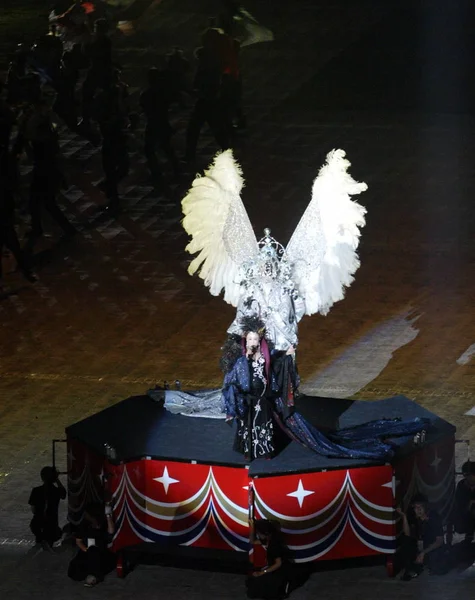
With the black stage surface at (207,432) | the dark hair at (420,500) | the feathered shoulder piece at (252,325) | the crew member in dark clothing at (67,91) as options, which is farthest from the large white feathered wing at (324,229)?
the crew member in dark clothing at (67,91)

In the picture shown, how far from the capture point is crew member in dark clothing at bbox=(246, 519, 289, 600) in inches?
578

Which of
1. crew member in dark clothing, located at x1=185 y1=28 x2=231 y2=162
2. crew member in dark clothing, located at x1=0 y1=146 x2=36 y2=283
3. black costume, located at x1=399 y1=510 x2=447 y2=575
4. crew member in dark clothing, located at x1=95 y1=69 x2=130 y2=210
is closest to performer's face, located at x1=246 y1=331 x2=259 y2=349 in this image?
black costume, located at x1=399 y1=510 x2=447 y2=575

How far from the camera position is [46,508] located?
51.8 feet

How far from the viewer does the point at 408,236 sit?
Result: 22891 mm

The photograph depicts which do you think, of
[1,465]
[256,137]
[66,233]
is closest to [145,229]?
[66,233]

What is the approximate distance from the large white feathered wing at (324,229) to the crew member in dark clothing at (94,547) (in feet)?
7.50

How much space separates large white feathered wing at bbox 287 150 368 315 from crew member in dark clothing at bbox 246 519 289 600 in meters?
1.93

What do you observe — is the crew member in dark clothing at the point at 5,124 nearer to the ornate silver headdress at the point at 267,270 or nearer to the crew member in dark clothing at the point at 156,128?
the crew member in dark clothing at the point at 156,128

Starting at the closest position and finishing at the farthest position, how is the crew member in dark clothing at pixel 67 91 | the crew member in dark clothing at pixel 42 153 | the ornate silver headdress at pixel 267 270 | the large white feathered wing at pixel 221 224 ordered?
the ornate silver headdress at pixel 267 270
the large white feathered wing at pixel 221 224
the crew member in dark clothing at pixel 42 153
the crew member in dark clothing at pixel 67 91

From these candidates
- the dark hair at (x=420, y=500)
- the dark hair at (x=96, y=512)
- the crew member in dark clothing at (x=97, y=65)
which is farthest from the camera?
the crew member in dark clothing at (x=97, y=65)

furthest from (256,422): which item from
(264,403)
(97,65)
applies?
(97,65)

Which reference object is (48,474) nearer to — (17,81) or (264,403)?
(264,403)

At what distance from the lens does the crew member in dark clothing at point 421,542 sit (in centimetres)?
1509

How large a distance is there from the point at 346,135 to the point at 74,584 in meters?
11.9
